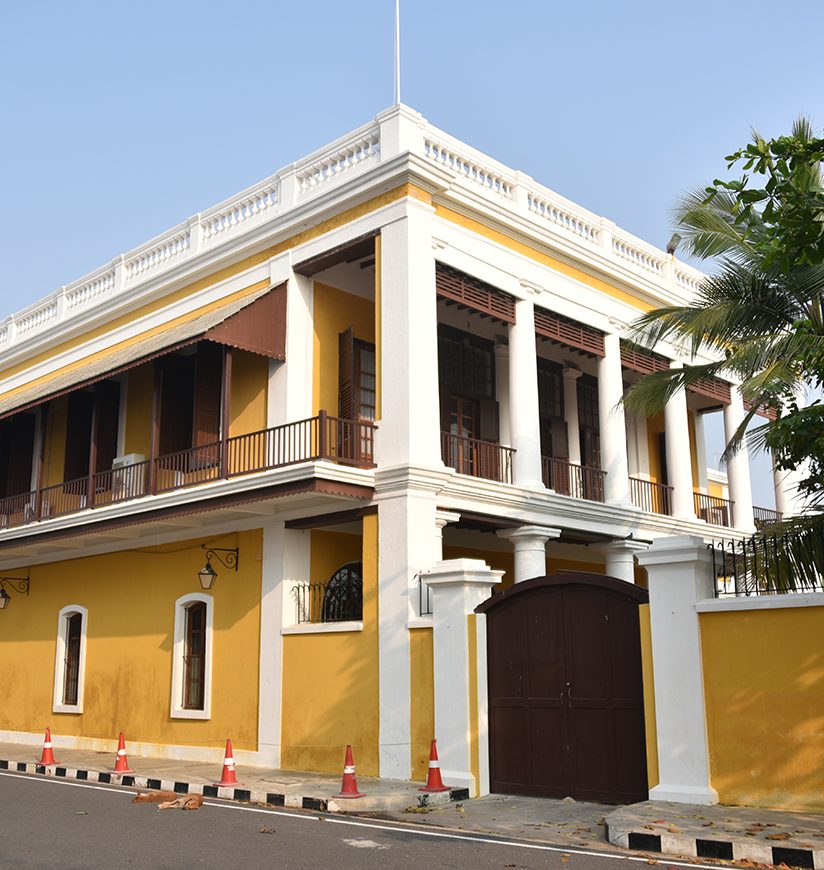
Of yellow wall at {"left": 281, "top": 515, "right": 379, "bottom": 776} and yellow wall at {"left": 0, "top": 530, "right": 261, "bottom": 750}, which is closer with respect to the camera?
yellow wall at {"left": 281, "top": 515, "right": 379, "bottom": 776}

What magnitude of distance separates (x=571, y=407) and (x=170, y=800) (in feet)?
42.3

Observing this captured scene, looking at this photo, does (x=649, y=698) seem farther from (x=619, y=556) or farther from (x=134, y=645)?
(x=134, y=645)

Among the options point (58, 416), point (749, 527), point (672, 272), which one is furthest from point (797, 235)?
point (58, 416)

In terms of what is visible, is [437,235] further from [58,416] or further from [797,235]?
[58,416]

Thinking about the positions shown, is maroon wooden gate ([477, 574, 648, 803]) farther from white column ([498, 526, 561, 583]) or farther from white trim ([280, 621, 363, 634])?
white column ([498, 526, 561, 583])

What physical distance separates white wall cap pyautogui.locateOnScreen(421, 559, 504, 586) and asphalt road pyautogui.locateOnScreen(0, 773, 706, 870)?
3.40 metres

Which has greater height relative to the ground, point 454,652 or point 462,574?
point 462,574

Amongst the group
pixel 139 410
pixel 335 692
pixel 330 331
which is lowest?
pixel 335 692

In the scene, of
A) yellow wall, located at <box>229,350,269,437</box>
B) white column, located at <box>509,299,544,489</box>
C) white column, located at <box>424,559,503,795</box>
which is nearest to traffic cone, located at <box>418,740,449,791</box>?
white column, located at <box>424,559,503,795</box>

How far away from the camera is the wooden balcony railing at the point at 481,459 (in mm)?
17484

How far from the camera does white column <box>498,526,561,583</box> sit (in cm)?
1692

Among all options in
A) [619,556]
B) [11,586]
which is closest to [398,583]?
[619,556]

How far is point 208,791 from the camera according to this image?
12375 mm

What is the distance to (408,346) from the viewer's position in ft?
48.8
